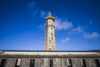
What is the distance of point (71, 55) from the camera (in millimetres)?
16438

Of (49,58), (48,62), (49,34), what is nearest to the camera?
(48,62)

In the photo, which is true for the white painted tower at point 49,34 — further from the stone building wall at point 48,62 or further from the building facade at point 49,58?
the stone building wall at point 48,62

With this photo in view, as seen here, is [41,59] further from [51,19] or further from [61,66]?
[51,19]

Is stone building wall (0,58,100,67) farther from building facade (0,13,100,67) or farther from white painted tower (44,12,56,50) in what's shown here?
white painted tower (44,12,56,50)

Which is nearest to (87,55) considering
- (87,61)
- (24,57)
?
(87,61)

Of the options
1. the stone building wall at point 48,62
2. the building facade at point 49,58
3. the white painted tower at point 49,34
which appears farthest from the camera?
the white painted tower at point 49,34

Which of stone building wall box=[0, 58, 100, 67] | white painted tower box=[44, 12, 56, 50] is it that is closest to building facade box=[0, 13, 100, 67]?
stone building wall box=[0, 58, 100, 67]

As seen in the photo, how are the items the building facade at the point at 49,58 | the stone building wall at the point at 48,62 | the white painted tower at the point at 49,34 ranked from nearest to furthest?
1. the stone building wall at the point at 48,62
2. the building facade at the point at 49,58
3. the white painted tower at the point at 49,34

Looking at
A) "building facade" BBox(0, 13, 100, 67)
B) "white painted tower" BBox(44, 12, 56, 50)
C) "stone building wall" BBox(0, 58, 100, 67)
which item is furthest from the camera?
"white painted tower" BBox(44, 12, 56, 50)

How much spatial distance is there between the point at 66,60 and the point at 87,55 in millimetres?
→ 5561

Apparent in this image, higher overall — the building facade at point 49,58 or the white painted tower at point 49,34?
the white painted tower at point 49,34

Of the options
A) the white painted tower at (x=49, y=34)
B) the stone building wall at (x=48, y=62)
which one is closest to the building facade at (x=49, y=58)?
the stone building wall at (x=48, y=62)

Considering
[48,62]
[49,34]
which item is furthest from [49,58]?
[49,34]

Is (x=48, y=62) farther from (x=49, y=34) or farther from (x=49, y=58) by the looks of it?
(x=49, y=34)
